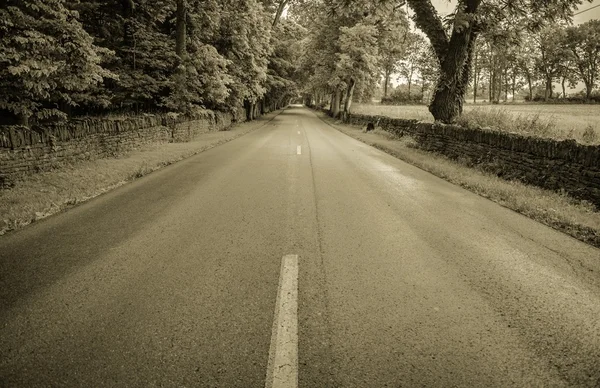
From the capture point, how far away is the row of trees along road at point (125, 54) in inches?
304

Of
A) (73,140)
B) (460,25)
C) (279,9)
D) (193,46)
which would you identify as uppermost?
(279,9)

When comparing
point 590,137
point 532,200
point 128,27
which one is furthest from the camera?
point 128,27

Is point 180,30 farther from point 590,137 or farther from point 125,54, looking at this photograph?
point 590,137

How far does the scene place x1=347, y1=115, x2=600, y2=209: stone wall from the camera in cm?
740

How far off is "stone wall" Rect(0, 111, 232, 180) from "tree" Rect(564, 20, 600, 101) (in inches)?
3236

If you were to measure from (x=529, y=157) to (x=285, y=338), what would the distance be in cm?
945

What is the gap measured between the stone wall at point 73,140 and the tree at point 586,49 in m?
82.2

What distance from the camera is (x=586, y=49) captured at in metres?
66.7

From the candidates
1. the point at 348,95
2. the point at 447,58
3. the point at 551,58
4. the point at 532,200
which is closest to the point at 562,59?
the point at 551,58

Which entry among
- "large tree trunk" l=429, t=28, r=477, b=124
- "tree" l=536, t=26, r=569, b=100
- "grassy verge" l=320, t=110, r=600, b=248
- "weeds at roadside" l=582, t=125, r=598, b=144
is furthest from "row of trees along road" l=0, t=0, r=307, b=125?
"tree" l=536, t=26, r=569, b=100

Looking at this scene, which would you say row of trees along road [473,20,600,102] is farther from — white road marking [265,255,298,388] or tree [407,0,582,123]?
white road marking [265,255,298,388]

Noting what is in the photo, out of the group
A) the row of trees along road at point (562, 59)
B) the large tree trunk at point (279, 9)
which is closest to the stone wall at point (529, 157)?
the large tree trunk at point (279, 9)

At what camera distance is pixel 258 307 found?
3.14m

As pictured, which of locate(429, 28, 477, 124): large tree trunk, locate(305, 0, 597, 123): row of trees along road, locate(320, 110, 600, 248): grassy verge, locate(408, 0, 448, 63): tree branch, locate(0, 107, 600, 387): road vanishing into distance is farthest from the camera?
locate(408, 0, 448, 63): tree branch
